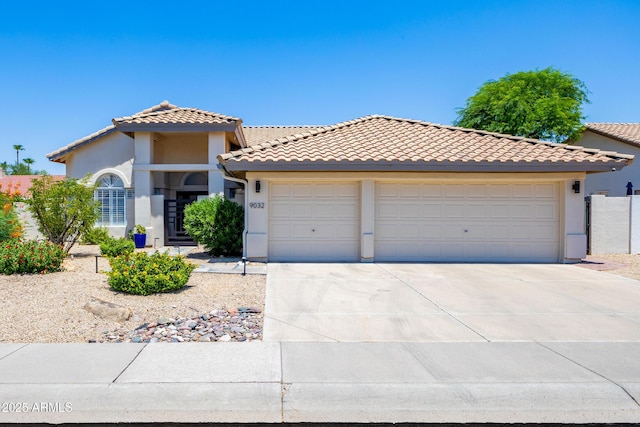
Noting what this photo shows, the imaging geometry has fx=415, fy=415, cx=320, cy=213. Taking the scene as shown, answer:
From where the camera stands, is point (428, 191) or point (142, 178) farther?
point (142, 178)

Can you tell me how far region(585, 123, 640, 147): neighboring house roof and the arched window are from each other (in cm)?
2781

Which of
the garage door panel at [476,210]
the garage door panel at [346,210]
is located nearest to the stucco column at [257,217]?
the garage door panel at [346,210]

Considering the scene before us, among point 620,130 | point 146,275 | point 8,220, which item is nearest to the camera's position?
point 146,275

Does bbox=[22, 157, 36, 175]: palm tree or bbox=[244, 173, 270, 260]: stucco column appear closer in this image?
bbox=[244, 173, 270, 260]: stucco column

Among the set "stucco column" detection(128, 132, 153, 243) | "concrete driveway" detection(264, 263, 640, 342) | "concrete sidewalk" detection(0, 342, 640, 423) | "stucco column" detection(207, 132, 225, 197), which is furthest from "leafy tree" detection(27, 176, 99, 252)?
"concrete sidewalk" detection(0, 342, 640, 423)

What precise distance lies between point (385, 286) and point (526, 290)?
2.96 meters

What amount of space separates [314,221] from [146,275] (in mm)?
6019

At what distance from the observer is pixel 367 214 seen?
12766mm

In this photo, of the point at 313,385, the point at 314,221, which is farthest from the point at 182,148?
the point at 313,385

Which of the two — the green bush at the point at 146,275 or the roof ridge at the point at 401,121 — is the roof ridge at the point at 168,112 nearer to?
the roof ridge at the point at 401,121

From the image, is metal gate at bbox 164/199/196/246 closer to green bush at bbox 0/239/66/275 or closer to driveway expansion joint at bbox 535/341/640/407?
green bush at bbox 0/239/66/275

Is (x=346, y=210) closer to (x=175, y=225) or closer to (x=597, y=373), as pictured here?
(x=597, y=373)

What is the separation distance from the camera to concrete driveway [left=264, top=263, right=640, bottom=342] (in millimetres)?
5957

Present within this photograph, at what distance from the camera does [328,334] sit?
589 cm
